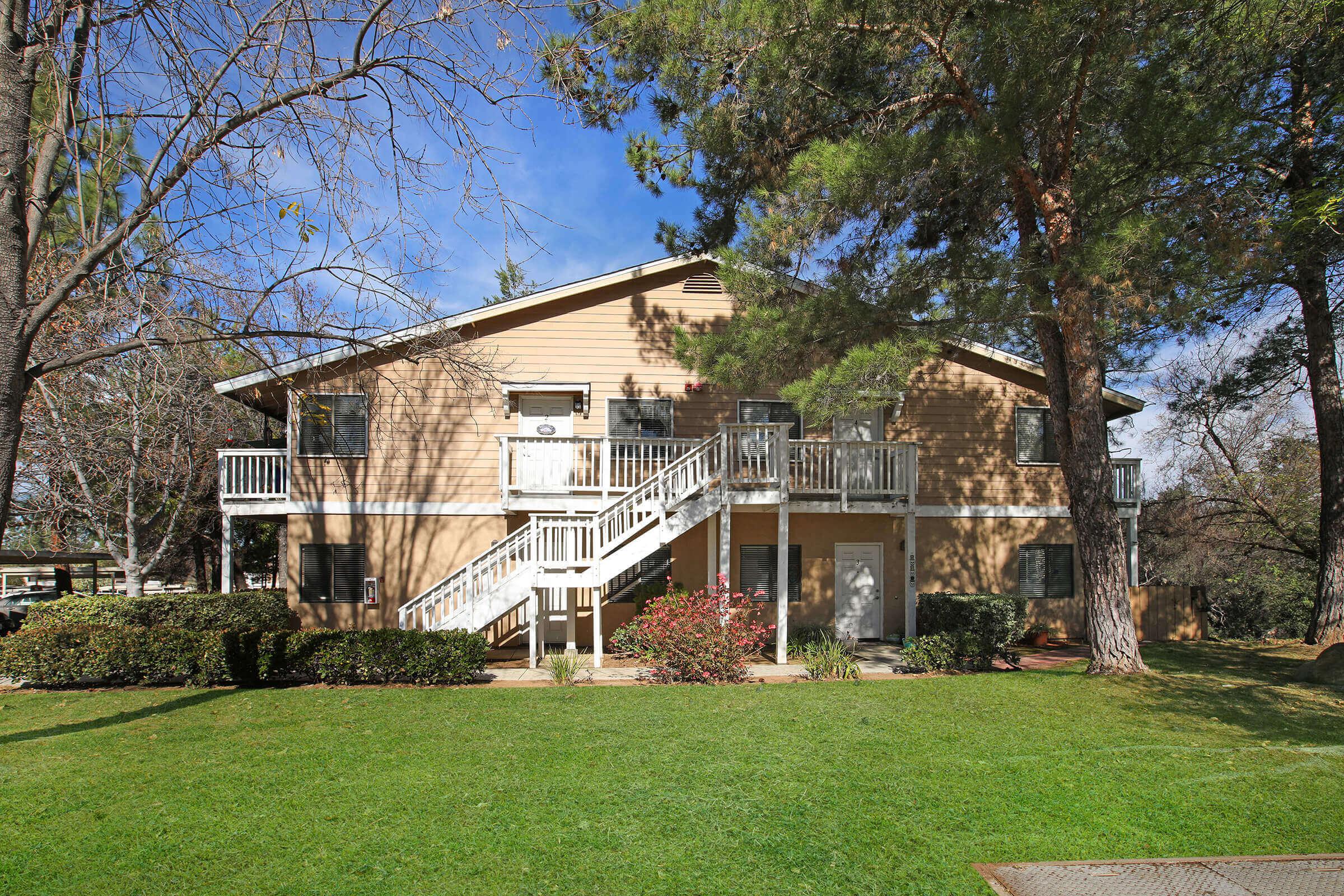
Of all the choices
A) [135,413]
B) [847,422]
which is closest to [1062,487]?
[847,422]

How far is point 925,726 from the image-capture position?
8164 mm

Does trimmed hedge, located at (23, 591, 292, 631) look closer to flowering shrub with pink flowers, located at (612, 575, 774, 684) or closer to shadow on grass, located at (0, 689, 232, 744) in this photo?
shadow on grass, located at (0, 689, 232, 744)

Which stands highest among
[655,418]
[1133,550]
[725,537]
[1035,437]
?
[655,418]

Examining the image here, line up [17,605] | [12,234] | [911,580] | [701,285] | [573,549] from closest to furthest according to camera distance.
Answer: [12,234] → [573,549] → [911,580] → [701,285] → [17,605]

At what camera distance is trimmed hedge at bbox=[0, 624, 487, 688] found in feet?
35.9

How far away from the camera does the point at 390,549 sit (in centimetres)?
1459

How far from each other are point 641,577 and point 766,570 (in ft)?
8.33

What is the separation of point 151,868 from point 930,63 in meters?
12.5

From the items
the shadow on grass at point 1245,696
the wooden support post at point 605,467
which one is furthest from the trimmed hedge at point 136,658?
the shadow on grass at point 1245,696

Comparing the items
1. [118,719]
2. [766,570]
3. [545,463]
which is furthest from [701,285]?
[118,719]

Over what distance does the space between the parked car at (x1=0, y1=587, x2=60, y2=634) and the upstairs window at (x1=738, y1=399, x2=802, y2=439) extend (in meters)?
14.8

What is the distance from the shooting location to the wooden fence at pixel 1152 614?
1570 cm

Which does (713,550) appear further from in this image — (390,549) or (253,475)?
(253,475)

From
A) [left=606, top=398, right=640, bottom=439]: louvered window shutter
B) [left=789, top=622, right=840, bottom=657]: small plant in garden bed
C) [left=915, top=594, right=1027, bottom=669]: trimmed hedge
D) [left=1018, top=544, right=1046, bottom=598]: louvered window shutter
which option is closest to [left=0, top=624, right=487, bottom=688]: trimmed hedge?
[left=606, top=398, right=640, bottom=439]: louvered window shutter
